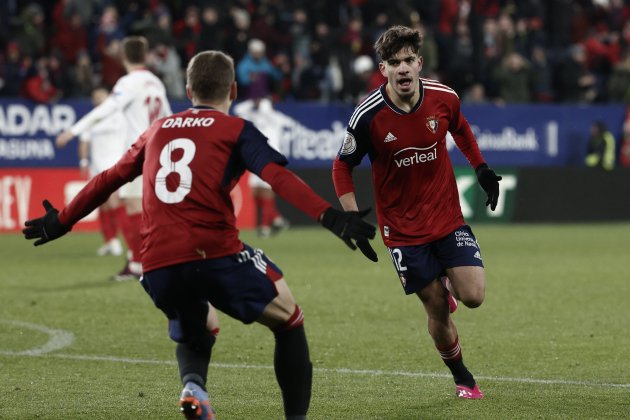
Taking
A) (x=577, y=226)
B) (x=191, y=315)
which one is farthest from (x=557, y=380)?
(x=577, y=226)

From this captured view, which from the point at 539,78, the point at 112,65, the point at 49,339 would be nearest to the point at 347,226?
the point at 49,339

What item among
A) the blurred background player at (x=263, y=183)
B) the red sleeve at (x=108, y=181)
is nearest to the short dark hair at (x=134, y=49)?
the blurred background player at (x=263, y=183)

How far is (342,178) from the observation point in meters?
7.39

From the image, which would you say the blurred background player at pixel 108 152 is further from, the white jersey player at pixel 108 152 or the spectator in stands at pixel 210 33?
the spectator in stands at pixel 210 33

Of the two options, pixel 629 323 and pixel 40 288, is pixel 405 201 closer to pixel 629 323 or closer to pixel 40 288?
pixel 629 323

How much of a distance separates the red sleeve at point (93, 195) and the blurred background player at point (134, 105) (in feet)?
22.1

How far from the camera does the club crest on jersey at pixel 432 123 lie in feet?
24.2

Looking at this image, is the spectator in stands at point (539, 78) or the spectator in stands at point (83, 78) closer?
the spectator in stands at point (83, 78)

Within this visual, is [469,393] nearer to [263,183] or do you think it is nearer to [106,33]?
[263,183]

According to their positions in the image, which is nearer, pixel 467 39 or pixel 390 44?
pixel 390 44

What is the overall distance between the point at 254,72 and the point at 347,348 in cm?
1325

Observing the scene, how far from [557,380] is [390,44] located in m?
2.31

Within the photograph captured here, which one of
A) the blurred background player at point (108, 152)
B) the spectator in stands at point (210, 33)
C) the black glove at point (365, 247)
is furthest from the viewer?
the spectator in stands at point (210, 33)

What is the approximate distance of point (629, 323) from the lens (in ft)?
34.2
